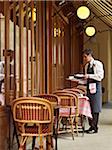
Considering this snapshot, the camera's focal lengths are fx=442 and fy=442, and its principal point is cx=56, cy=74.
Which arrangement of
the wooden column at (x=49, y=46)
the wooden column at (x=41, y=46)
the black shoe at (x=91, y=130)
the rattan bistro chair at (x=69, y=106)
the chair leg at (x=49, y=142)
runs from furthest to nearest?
the wooden column at (x=49, y=46)
the wooden column at (x=41, y=46)
the black shoe at (x=91, y=130)
the rattan bistro chair at (x=69, y=106)
the chair leg at (x=49, y=142)

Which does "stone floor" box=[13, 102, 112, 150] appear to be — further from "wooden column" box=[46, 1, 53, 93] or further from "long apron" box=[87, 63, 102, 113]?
"wooden column" box=[46, 1, 53, 93]

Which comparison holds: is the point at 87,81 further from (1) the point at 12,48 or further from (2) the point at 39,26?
(1) the point at 12,48

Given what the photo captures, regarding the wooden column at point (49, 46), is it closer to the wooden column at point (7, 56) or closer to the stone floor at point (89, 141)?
the stone floor at point (89, 141)

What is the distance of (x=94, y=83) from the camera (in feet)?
26.4

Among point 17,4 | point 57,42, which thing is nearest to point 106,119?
point 57,42

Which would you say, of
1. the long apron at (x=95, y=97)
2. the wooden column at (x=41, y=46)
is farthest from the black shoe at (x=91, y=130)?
the wooden column at (x=41, y=46)

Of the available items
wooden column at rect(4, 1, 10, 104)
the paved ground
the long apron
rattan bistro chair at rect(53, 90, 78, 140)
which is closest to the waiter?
the long apron

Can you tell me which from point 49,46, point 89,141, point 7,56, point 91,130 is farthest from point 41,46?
point 7,56

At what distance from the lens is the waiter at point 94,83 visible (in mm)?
8016

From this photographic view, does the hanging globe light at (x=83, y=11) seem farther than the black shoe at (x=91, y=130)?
Yes

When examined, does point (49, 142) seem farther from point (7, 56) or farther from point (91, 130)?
point (91, 130)

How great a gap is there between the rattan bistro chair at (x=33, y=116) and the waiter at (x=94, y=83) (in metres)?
2.62

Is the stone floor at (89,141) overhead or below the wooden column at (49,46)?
below

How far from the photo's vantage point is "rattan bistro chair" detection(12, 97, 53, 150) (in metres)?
5.42
